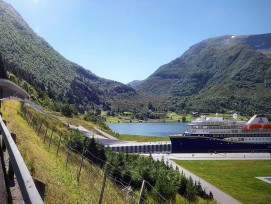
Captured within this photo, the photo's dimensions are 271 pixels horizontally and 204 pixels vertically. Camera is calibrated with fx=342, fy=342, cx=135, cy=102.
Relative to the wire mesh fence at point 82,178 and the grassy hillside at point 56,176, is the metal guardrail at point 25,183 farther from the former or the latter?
the wire mesh fence at point 82,178

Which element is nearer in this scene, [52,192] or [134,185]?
[52,192]

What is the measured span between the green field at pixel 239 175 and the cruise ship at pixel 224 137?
56.8 ft

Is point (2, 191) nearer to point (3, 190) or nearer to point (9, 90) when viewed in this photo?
point (3, 190)

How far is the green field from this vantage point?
46.1m

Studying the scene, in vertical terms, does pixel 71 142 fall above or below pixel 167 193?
above

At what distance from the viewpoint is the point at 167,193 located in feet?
115

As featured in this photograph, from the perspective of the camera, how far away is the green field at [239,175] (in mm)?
46075

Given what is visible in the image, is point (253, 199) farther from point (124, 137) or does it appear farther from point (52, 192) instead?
point (124, 137)

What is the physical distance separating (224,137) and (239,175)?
3700 cm

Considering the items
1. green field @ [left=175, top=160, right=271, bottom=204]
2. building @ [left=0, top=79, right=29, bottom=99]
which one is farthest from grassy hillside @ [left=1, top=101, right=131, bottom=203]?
building @ [left=0, top=79, right=29, bottom=99]

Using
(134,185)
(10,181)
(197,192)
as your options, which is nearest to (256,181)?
(197,192)

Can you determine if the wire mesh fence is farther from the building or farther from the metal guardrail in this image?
the building

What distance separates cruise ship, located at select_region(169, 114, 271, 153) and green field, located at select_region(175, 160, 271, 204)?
17.3 metres

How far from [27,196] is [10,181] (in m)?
3.46
